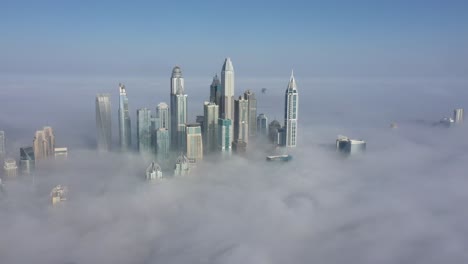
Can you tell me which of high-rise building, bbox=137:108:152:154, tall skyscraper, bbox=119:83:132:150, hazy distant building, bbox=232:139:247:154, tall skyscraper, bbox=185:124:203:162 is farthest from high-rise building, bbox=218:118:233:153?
tall skyscraper, bbox=119:83:132:150

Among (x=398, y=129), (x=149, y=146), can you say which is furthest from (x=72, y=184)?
A: (x=398, y=129)

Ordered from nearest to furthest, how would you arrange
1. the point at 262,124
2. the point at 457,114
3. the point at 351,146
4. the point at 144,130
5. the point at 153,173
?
the point at 153,173
the point at 351,146
the point at 144,130
the point at 457,114
the point at 262,124

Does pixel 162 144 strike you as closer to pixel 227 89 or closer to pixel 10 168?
pixel 227 89

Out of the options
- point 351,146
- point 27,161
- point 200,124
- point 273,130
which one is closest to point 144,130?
point 200,124

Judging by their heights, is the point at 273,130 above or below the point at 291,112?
below

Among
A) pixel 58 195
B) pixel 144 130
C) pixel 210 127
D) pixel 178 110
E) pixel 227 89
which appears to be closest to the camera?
pixel 58 195

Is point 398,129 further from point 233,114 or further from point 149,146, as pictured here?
point 149,146
